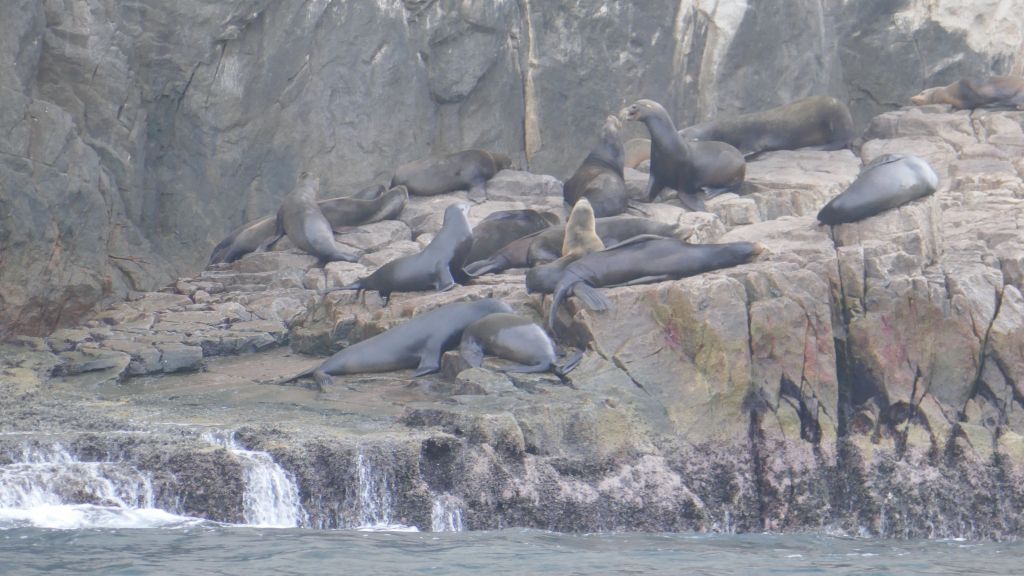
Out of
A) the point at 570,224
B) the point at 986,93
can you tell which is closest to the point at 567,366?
the point at 570,224

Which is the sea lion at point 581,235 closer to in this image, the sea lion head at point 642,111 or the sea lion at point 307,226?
the sea lion at point 307,226

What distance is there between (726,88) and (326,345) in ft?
26.8

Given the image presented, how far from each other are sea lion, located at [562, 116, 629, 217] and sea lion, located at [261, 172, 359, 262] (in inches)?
97.5

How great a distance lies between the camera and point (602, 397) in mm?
8625

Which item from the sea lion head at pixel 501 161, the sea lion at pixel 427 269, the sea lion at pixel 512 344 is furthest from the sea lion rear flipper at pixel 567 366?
the sea lion head at pixel 501 161

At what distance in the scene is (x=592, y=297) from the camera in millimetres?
9602

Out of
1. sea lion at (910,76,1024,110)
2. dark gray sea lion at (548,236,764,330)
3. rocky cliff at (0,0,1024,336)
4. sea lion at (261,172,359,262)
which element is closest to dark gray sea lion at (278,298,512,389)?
dark gray sea lion at (548,236,764,330)

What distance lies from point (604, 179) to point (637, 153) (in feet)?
9.20

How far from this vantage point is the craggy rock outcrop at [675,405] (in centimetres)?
780

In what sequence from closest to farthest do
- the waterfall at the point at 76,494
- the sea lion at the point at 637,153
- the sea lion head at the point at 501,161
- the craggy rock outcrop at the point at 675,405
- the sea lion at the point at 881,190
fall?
the waterfall at the point at 76,494, the craggy rock outcrop at the point at 675,405, the sea lion at the point at 881,190, the sea lion head at the point at 501,161, the sea lion at the point at 637,153

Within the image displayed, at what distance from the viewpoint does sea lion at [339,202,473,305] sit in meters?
11.6

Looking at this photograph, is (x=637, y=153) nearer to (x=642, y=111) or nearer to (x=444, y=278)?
(x=642, y=111)

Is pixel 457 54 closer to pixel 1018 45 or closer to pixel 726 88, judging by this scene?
pixel 726 88

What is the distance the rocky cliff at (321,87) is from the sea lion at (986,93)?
1.34 metres
